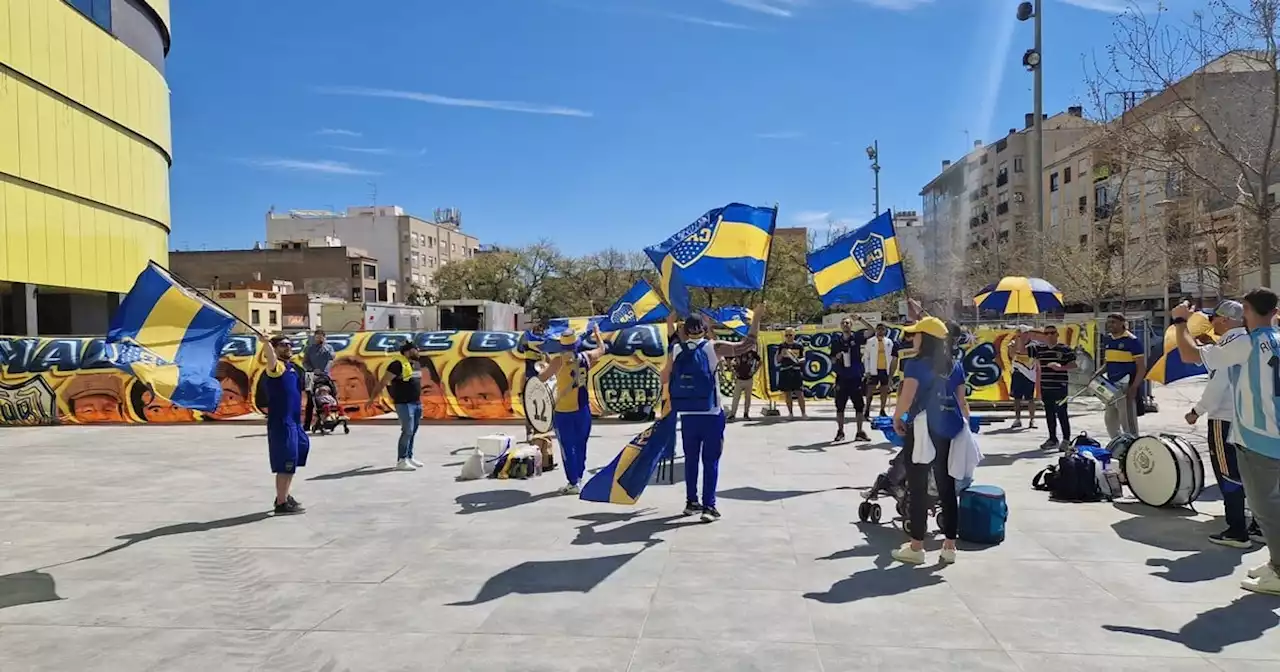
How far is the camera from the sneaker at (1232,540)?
20.4 feet

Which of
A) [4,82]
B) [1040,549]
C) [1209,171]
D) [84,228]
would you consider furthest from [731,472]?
[84,228]

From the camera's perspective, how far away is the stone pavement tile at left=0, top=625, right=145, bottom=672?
4359mm

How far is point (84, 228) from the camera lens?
29922 mm

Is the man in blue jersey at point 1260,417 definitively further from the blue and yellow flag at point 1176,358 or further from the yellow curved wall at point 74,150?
the yellow curved wall at point 74,150

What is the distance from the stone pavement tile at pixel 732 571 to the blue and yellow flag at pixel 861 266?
5.82 metres

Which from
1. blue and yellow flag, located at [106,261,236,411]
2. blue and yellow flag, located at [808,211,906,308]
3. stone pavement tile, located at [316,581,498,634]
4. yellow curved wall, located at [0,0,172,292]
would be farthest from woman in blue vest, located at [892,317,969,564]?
yellow curved wall, located at [0,0,172,292]

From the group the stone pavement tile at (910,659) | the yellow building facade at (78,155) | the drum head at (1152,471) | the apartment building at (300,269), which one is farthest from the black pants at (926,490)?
the apartment building at (300,269)

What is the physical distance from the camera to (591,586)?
551 cm

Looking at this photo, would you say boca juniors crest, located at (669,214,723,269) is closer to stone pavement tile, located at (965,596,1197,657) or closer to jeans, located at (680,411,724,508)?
jeans, located at (680,411,724,508)

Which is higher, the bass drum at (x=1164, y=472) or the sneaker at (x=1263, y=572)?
the bass drum at (x=1164, y=472)

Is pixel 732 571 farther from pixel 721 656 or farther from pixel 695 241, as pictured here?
pixel 695 241

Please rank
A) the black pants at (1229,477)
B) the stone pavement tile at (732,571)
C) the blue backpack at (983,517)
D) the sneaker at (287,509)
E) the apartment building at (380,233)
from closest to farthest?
the stone pavement tile at (732,571) < the black pants at (1229,477) < the blue backpack at (983,517) < the sneaker at (287,509) < the apartment building at (380,233)

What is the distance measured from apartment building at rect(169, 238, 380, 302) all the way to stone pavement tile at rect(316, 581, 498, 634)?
90.7m

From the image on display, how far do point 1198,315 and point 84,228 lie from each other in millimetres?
33370
